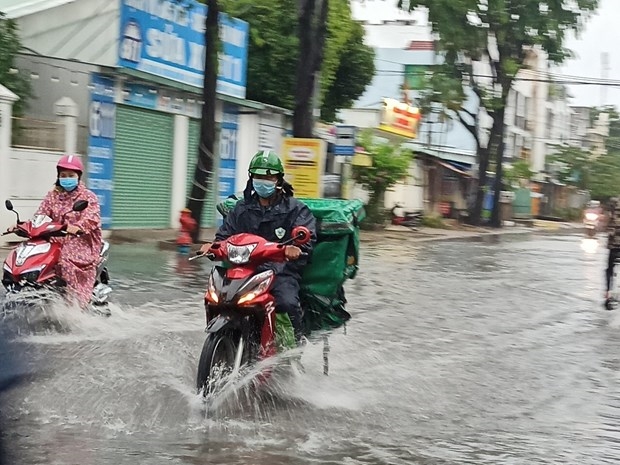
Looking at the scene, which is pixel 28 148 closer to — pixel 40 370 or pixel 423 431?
pixel 40 370

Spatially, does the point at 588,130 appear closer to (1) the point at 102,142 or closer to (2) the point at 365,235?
(2) the point at 365,235

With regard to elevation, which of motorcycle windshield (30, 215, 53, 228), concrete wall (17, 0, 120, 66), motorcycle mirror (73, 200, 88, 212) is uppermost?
concrete wall (17, 0, 120, 66)

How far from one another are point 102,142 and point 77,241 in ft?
36.8

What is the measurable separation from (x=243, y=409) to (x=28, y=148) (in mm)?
11115

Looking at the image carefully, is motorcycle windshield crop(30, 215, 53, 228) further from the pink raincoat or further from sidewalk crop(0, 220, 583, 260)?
sidewalk crop(0, 220, 583, 260)

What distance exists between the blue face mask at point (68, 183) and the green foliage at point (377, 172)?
72.9 feet

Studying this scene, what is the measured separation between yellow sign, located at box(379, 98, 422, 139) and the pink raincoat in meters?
28.8

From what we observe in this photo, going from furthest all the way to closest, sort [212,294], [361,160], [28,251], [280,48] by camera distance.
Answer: [361,160], [280,48], [28,251], [212,294]

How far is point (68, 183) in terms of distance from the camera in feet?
27.6

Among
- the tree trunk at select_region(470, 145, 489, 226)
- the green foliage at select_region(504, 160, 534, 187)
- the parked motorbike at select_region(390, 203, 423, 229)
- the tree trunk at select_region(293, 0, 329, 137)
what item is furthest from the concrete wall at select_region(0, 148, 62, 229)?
the green foliage at select_region(504, 160, 534, 187)

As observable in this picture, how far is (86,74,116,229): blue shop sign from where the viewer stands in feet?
62.5

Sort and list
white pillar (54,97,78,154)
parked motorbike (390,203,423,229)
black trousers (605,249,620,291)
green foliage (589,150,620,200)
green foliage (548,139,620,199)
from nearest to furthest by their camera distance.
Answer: black trousers (605,249,620,291), white pillar (54,97,78,154), parked motorbike (390,203,423,229), green foliage (548,139,620,199), green foliage (589,150,620,200)

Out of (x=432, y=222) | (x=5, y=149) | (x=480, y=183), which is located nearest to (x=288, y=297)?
(x=5, y=149)

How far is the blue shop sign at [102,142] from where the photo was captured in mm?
19062
